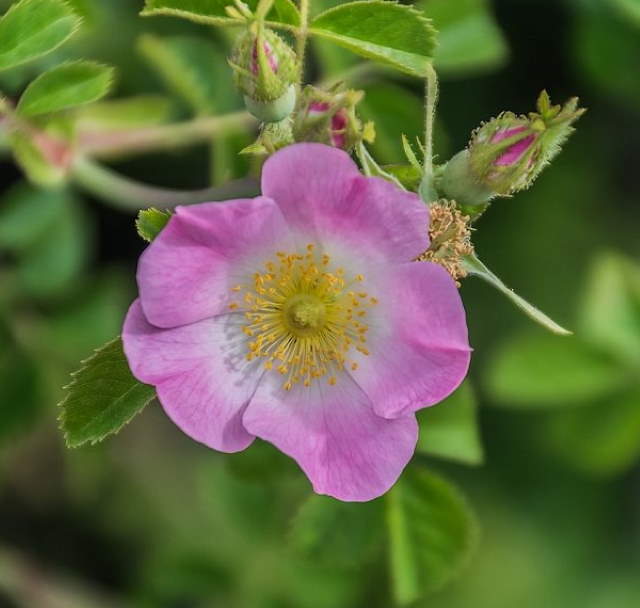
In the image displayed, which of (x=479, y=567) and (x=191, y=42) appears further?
(x=479, y=567)

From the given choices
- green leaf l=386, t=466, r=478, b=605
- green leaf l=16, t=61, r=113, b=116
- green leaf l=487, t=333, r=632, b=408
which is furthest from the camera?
green leaf l=487, t=333, r=632, b=408

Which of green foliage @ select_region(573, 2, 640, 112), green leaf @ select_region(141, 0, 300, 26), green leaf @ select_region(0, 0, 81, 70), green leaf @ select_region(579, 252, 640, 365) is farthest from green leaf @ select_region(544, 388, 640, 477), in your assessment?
green leaf @ select_region(0, 0, 81, 70)

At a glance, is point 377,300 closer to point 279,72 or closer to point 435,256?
point 435,256

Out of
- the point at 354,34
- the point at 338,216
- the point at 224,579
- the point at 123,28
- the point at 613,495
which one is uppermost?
the point at 354,34

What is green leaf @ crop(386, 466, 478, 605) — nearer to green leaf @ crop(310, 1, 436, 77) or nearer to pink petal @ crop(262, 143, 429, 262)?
pink petal @ crop(262, 143, 429, 262)

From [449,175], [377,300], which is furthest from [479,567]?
[449,175]

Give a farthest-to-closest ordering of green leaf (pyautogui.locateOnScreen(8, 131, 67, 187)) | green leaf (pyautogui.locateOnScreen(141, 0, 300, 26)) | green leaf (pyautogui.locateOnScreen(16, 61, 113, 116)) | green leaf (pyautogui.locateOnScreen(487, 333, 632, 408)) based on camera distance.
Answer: green leaf (pyautogui.locateOnScreen(487, 333, 632, 408)), green leaf (pyautogui.locateOnScreen(8, 131, 67, 187)), green leaf (pyautogui.locateOnScreen(16, 61, 113, 116)), green leaf (pyautogui.locateOnScreen(141, 0, 300, 26))

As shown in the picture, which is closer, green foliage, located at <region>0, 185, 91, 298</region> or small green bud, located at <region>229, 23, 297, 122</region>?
small green bud, located at <region>229, 23, 297, 122</region>
